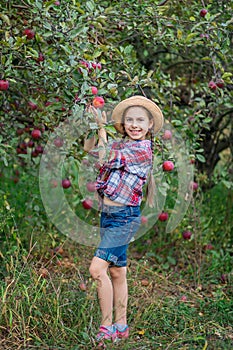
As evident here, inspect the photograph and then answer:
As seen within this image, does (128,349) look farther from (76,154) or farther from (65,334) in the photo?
(76,154)

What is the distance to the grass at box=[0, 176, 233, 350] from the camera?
10.1ft

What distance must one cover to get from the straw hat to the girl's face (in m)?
0.03

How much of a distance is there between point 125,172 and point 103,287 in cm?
58

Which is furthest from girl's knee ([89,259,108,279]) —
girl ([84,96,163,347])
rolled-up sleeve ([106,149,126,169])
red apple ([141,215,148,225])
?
red apple ([141,215,148,225])

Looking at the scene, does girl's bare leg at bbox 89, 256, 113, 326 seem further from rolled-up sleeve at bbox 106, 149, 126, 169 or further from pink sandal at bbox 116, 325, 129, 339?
rolled-up sleeve at bbox 106, 149, 126, 169

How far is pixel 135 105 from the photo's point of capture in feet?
10.3

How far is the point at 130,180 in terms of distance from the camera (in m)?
3.00

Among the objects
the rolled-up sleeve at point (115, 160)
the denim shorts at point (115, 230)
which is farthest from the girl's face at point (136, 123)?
the denim shorts at point (115, 230)

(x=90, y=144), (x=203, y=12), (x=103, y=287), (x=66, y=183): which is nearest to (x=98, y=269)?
(x=103, y=287)

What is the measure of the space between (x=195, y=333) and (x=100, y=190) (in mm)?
990

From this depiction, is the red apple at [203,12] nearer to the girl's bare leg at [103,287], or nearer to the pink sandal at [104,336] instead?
the girl's bare leg at [103,287]

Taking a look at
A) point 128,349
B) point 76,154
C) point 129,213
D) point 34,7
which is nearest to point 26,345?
point 128,349

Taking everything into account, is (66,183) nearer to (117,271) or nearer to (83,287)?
(83,287)

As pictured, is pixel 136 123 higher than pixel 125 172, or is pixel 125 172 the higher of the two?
pixel 136 123
